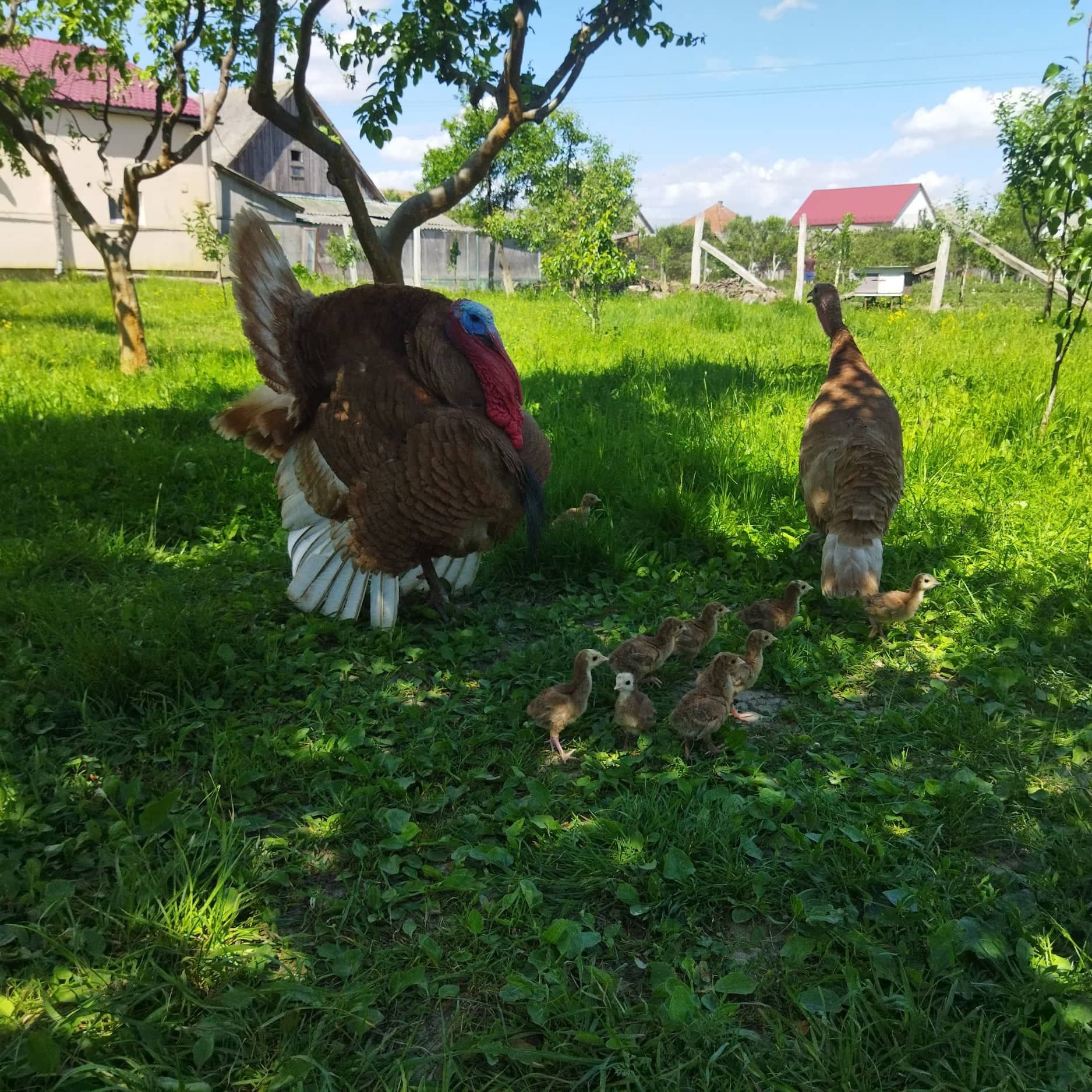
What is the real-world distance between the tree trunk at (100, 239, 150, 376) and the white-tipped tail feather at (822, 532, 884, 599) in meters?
8.30

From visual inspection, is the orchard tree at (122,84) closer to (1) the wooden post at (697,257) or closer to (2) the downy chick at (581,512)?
(2) the downy chick at (581,512)

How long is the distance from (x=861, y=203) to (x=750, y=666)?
7683cm

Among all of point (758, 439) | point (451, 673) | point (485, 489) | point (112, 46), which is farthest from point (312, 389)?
point (112, 46)

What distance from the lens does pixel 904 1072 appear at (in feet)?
6.38

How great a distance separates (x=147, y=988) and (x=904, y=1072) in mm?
1972

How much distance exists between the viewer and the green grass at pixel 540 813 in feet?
6.67

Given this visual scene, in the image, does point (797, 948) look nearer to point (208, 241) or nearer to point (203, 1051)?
point (203, 1051)

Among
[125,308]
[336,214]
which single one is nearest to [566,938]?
[125,308]

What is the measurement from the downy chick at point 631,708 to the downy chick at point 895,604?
4.78 feet

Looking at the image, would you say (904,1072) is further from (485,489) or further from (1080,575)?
(1080,575)

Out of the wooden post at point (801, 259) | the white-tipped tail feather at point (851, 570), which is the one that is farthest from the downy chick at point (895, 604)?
the wooden post at point (801, 259)

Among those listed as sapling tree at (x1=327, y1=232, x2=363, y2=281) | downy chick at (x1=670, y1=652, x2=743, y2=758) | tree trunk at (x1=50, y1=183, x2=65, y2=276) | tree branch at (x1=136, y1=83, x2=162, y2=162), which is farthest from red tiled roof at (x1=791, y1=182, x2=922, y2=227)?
downy chick at (x1=670, y1=652, x2=743, y2=758)

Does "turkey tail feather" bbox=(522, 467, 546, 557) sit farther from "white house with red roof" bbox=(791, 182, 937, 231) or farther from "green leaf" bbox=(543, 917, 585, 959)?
"white house with red roof" bbox=(791, 182, 937, 231)

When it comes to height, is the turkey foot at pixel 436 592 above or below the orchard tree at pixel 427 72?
below
